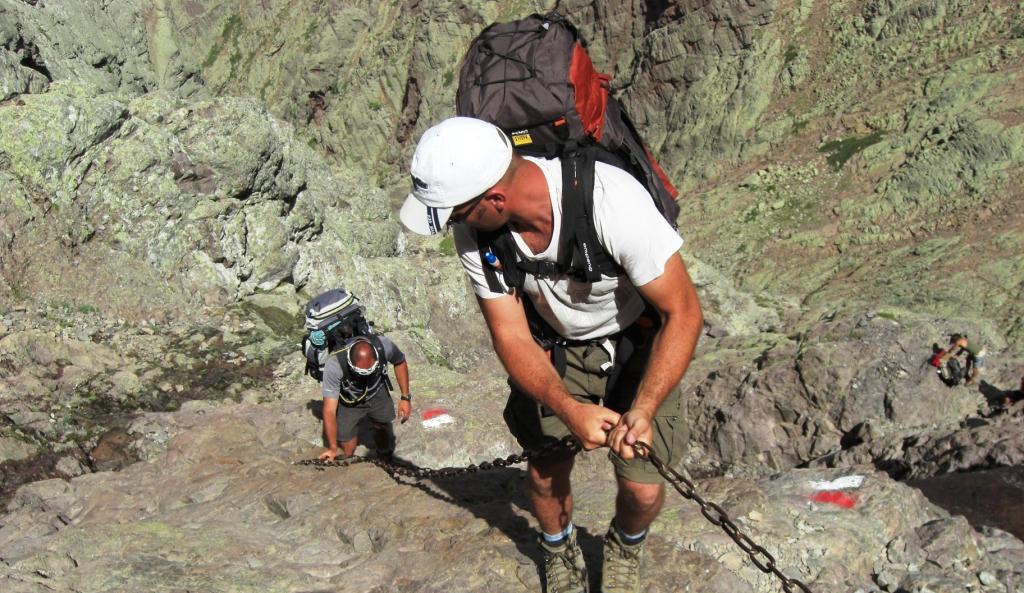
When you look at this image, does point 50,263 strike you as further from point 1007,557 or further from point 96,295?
point 1007,557

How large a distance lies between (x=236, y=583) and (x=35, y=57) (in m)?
11.2

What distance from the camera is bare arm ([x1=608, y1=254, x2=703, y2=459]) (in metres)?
3.85

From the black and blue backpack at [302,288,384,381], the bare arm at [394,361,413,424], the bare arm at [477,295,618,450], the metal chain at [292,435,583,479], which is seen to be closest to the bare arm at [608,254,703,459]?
the bare arm at [477,295,618,450]

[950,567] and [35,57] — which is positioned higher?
[35,57]

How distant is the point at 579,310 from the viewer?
14.1ft

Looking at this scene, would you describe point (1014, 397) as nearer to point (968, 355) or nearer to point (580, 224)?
point (968, 355)

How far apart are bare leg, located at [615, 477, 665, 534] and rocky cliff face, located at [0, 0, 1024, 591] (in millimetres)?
854

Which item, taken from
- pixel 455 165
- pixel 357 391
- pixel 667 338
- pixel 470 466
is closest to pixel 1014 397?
pixel 470 466

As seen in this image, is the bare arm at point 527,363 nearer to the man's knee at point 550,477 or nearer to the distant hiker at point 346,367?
the man's knee at point 550,477

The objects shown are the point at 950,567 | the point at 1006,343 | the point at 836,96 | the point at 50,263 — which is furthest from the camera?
the point at 836,96

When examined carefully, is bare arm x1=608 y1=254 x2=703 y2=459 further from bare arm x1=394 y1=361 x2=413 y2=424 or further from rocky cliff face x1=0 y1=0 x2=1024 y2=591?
bare arm x1=394 y1=361 x2=413 y2=424

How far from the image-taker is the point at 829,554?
5.72m

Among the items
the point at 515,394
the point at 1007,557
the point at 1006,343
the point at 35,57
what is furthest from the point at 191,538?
the point at 1006,343

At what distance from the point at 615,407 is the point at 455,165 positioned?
5.40 feet
